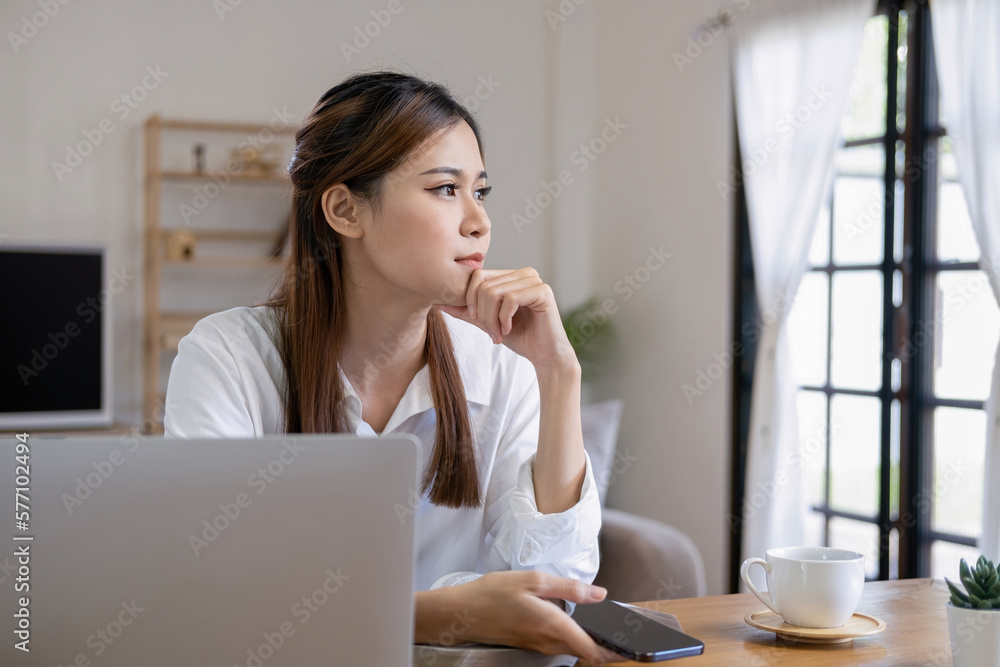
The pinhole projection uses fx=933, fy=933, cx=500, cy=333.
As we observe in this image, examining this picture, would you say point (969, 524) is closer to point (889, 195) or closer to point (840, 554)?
point (889, 195)

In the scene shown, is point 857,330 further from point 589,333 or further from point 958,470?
point 589,333

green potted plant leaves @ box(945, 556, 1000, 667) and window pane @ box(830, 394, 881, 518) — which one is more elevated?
green potted plant leaves @ box(945, 556, 1000, 667)

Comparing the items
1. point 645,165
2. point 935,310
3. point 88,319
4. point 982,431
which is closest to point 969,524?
point 982,431

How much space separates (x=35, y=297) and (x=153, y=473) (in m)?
3.56

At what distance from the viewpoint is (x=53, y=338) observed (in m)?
3.83

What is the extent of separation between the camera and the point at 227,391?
1263mm

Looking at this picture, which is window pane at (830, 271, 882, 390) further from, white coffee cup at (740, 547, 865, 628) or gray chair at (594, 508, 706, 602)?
white coffee cup at (740, 547, 865, 628)

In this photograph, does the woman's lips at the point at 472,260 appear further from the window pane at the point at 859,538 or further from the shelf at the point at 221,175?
the shelf at the point at 221,175

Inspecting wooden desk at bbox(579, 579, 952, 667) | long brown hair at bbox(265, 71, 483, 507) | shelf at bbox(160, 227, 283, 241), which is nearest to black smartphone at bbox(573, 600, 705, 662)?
wooden desk at bbox(579, 579, 952, 667)

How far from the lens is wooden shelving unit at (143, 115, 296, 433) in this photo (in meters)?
3.95

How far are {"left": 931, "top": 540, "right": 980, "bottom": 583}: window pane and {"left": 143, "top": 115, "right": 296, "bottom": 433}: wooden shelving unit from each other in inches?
105

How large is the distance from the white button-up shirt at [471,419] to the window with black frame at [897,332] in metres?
1.85

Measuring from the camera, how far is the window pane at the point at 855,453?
10.2 feet

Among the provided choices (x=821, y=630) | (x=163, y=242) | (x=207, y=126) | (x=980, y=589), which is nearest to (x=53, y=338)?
(x=163, y=242)
